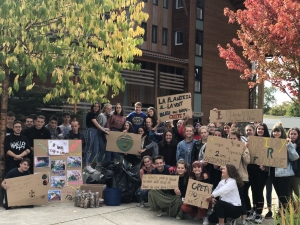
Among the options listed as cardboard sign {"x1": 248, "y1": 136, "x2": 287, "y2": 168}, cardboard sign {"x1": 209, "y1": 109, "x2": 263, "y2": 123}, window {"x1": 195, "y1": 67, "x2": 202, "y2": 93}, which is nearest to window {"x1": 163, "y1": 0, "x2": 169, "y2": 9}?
window {"x1": 195, "y1": 67, "x2": 202, "y2": 93}

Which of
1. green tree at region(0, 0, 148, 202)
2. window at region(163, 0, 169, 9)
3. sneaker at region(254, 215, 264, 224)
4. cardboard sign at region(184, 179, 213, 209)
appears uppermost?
window at region(163, 0, 169, 9)

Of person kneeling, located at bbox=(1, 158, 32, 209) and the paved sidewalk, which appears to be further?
person kneeling, located at bbox=(1, 158, 32, 209)

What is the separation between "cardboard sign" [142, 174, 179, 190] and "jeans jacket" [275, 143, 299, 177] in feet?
6.13

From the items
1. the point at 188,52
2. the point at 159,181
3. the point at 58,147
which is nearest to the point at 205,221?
the point at 159,181

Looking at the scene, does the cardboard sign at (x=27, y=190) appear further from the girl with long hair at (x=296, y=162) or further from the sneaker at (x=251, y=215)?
the girl with long hair at (x=296, y=162)

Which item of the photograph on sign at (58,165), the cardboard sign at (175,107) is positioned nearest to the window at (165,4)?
the cardboard sign at (175,107)

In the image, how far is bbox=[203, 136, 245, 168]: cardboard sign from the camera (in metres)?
7.09

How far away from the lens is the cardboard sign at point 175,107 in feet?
33.5

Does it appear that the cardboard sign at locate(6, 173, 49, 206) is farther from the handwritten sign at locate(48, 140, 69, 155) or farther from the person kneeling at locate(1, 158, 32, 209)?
the handwritten sign at locate(48, 140, 69, 155)

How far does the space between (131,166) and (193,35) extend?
19184mm

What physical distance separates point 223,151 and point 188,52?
1994 centimetres

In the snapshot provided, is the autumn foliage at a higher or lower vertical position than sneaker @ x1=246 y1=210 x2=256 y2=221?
higher

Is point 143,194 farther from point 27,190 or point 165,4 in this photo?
point 165,4

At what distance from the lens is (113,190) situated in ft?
27.1
